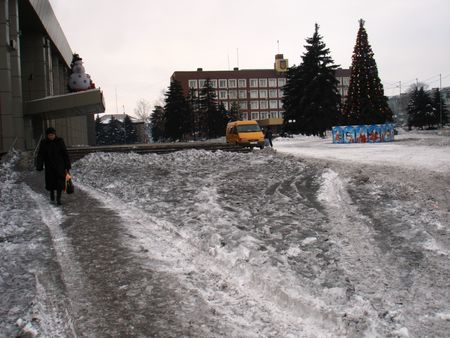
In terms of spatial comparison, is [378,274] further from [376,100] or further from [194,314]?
[376,100]

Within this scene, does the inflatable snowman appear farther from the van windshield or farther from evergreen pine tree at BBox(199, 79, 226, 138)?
evergreen pine tree at BBox(199, 79, 226, 138)

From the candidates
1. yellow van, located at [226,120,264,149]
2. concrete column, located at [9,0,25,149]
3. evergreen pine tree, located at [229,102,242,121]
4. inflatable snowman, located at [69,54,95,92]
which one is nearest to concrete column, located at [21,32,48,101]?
inflatable snowman, located at [69,54,95,92]

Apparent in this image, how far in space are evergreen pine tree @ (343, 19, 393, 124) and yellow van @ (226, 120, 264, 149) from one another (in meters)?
14.5

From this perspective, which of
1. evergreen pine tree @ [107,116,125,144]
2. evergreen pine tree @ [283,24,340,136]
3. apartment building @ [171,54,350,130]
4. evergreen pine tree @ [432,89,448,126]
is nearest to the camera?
evergreen pine tree @ [283,24,340,136]

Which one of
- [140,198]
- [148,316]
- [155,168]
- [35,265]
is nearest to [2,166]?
[155,168]

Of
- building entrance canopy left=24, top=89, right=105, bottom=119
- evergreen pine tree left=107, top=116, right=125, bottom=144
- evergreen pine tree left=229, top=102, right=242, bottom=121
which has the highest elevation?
evergreen pine tree left=229, top=102, right=242, bottom=121

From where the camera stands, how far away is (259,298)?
13.3ft

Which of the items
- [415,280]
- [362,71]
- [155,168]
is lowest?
[415,280]

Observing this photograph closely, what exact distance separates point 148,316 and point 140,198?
6.08 m

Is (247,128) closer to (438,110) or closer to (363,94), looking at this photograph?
(363,94)

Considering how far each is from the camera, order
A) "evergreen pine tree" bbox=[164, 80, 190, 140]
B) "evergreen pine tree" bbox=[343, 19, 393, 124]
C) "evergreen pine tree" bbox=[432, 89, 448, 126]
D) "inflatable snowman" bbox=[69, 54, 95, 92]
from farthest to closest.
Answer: "evergreen pine tree" bbox=[432, 89, 448, 126]
"evergreen pine tree" bbox=[164, 80, 190, 140]
"evergreen pine tree" bbox=[343, 19, 393, 124]
"inflatable snowman" bbox=[69, 54, 95, 92]

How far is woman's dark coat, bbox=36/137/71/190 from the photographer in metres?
9.04

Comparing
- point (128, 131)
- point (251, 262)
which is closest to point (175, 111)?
point (128, 131)

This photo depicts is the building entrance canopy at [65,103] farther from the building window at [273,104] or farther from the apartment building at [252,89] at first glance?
the building window at [273,104]
